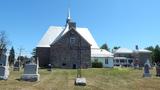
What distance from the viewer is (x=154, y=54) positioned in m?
129

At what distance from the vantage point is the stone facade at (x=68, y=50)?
60312 millimetres

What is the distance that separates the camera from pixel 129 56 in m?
129

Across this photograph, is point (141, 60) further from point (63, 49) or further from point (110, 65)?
point (63, 49)

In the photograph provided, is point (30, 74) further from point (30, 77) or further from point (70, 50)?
point (70, 50)

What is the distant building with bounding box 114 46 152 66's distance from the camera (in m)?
113

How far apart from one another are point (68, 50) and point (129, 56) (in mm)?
72353

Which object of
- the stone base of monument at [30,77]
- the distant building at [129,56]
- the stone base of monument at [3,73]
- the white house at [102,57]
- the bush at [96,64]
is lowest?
the stone base of monument at [30,77]

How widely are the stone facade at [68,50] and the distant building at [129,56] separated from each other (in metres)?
53.7

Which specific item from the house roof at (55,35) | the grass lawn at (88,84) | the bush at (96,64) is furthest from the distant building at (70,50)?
the grass lawn at (88,84)

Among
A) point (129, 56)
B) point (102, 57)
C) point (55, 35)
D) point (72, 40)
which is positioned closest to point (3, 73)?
point (72, 40)

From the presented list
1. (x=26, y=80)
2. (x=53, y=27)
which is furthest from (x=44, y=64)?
(x=26, y=80)

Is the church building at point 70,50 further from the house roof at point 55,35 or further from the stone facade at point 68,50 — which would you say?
the house roof at point 55,35

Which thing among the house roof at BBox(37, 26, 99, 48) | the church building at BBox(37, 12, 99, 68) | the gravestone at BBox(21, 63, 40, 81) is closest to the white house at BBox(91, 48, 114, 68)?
the house roof at BBox(37, 26, 99, 48)

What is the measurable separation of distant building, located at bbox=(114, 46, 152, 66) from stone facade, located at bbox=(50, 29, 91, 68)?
5370cm
